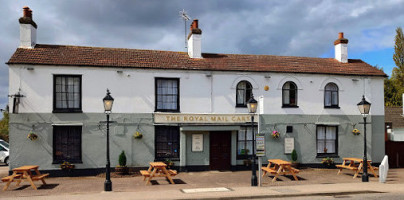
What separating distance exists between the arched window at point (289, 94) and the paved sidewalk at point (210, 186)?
3880mm

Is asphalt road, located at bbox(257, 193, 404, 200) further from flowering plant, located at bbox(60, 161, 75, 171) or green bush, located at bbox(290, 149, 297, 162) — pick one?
flowering plant, located at bbox(60, 161, 75, 171)

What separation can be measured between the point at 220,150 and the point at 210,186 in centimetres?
425

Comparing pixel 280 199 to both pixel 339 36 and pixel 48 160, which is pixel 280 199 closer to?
pixel 48 160

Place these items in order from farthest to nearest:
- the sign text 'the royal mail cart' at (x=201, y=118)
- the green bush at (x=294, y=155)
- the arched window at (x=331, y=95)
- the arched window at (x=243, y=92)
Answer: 1. the arched window at (x=331, y=95)
2. the arched window at (x=243, y=92)
3. the green bush at (x=294, y=155)
4. the sign text 'the royal mail cart' at (x=201, y=118)

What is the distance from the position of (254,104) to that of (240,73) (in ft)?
16.4

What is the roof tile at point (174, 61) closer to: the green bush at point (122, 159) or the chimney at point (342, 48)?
the chimney at point (342, 48)

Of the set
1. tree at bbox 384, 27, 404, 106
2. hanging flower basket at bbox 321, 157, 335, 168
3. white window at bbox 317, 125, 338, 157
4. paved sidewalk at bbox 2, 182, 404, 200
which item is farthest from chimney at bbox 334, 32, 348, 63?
tree at bbox 384, 27, 404, 106

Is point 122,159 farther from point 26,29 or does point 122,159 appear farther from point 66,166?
point 26,29

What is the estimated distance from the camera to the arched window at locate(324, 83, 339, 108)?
1936cm

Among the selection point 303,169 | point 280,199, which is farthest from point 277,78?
point 280,199

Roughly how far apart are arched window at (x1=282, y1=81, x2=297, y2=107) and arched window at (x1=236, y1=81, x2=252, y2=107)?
192 centimetres

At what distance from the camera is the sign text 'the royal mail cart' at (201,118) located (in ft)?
56.6

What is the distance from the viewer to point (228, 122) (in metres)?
17.9

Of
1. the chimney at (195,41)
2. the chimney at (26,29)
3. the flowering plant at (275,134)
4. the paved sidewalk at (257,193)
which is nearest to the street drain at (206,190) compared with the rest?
the paved sidewalk at (257,193)
